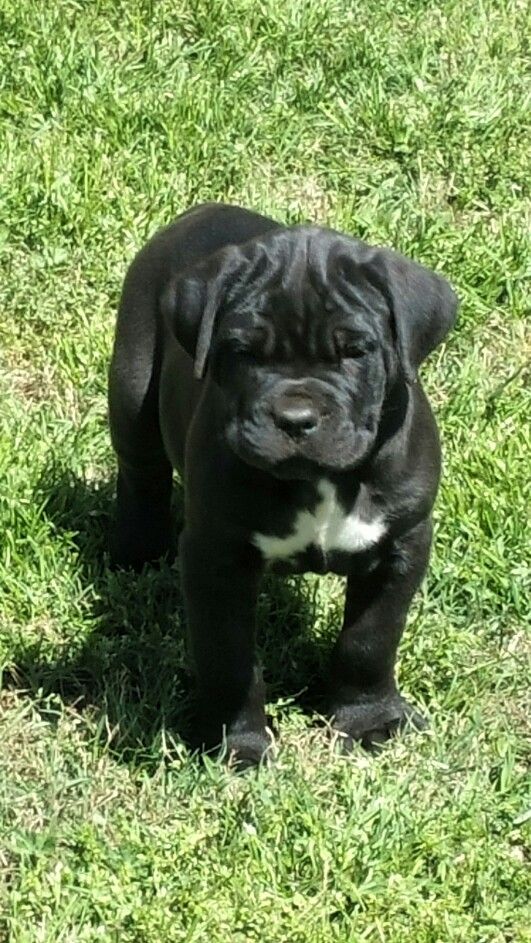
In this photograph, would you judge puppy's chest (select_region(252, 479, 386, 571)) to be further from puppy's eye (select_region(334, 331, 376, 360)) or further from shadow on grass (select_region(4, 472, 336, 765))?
shadow on grass (select_region(4, 472, 336, 765))

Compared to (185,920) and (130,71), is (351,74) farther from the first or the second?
(185,920)

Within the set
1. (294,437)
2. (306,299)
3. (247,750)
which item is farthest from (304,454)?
(247,750)

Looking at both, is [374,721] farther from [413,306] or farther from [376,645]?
[413,306]

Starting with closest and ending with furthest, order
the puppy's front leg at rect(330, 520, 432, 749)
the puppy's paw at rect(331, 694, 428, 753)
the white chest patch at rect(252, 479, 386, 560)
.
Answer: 1. the white chest patch at rect(252, 479, 386, 560)
2. the puppy's front leg at rect(330, 520, 432, 749)
3. the puppy's paw at rect(331, 694, 428, 753)

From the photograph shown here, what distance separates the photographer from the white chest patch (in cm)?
527

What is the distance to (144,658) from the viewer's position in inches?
241

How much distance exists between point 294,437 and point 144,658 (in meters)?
1.52

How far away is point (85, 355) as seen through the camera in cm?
730

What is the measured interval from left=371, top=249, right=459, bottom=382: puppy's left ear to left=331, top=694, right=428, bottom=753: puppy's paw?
1264 mm

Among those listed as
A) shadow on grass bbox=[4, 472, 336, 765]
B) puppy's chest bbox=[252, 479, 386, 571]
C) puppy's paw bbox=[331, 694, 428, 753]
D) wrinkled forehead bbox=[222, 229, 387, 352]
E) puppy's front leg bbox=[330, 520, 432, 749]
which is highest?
wrinkled forehead bbox=[222, 229, 387, 352]

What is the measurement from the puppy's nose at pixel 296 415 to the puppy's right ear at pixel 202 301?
12.0 inches

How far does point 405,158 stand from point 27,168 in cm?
171

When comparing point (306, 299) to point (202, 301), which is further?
point (202, 301)

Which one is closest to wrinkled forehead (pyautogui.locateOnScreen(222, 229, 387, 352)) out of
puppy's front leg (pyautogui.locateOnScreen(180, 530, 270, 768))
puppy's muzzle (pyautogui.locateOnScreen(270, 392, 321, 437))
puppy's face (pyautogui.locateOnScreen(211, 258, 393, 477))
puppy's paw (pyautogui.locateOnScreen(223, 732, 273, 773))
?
puppy's face (pyautogui.locateOnScreen(211, 258, 393, 477))
